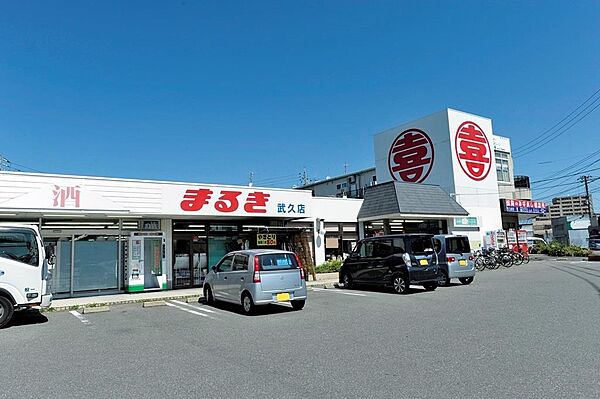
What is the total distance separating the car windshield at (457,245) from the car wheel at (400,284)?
3.09 meters

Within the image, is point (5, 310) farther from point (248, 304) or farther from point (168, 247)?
point (168, 247)

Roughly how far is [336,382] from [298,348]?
179 centimetres

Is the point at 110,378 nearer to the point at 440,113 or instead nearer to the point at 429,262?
the point at 429,262

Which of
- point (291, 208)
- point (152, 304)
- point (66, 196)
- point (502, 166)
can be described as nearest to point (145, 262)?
point (152, 304)

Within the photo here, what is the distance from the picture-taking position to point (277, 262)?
10438 millimetres

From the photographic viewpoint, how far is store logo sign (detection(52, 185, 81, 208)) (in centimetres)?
1306

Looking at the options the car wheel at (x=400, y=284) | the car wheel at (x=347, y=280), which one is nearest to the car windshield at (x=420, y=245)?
the car wheel at (x=400, y=284)

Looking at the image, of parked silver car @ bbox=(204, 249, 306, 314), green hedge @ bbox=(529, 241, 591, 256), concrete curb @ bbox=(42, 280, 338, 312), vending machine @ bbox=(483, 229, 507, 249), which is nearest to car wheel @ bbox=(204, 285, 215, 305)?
concrete curb @ bbox=(42, 280, 338, 312)

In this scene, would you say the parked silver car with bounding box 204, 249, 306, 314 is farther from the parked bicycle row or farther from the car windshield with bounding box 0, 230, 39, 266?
the parked bicycle row

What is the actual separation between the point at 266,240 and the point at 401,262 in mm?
6399

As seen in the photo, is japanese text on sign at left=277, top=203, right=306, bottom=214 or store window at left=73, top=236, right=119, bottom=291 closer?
store window at left=73, top=236, right=119, bottom=291

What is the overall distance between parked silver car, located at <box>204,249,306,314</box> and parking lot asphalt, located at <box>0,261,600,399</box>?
42 cm

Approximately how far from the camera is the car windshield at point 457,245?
50.2 feet

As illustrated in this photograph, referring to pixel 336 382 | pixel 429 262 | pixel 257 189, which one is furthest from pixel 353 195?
pixel 336 382
